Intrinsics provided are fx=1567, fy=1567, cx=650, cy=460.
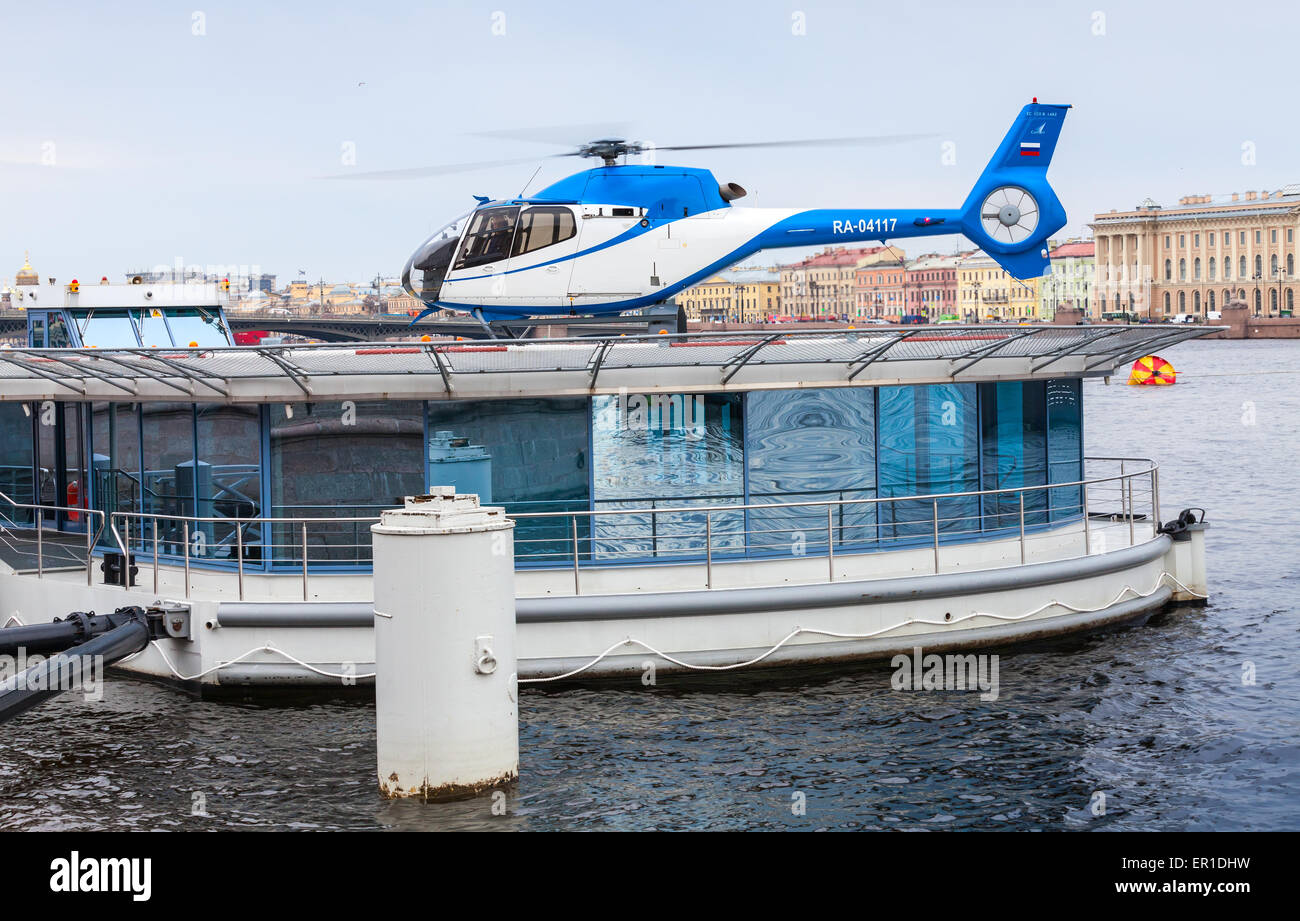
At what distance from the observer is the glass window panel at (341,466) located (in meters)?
18.8

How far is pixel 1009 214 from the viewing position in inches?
1007

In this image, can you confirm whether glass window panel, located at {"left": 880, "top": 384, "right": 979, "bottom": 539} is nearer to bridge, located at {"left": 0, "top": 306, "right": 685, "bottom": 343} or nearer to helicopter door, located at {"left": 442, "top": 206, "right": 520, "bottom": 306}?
bridge, located at {"left": 0, "top": 306, "right": 685, "bottom": 343}

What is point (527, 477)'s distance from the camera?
19.0m

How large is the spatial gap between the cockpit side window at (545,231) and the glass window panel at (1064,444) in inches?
291

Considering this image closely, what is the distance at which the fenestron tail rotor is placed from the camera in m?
25.5

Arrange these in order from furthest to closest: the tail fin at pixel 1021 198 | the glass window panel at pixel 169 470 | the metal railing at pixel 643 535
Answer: the tail fin at pixel 1021 198
the glass window panel at pixel 169 470
the metal railing at pixel 643 535

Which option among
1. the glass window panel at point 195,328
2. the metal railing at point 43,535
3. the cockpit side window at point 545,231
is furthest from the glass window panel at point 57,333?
Answer: the cockpit side window at point 545,231

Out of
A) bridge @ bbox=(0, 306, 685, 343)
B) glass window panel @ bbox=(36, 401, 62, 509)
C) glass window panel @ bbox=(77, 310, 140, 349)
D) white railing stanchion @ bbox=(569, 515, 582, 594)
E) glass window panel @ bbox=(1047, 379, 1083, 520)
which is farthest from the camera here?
glass window panel @ bbox=(77, 310, 140, 349)

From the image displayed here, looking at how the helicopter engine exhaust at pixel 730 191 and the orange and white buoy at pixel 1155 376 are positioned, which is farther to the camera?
the orange and white buoy at pixel 1155 376

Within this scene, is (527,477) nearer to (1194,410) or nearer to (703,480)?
(703,480)

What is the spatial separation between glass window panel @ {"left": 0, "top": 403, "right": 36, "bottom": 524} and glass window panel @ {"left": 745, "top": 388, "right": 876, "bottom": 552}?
1140cm

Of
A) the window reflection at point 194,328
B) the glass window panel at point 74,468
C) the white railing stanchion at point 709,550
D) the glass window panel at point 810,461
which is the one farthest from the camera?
the window reflection at point 194,328

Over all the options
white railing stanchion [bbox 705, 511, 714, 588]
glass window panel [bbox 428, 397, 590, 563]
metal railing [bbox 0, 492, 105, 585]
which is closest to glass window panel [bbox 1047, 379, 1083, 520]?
white railing stanchion [bbox 705, 511, 714, 588]

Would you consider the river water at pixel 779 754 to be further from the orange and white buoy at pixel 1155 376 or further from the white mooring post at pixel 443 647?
the orange and white buoy at pixel 1155 376
